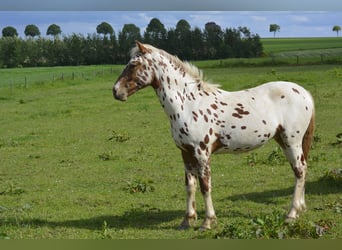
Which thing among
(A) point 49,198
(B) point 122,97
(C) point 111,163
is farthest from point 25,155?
(B) point 122,97

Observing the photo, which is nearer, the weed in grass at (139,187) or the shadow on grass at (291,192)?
the shadow on grass at (291,192)

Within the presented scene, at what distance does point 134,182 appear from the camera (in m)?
8.11

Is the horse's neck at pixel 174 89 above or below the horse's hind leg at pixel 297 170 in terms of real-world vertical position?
above

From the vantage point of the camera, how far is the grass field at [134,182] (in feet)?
19.0

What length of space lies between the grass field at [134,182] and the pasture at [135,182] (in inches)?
0.6

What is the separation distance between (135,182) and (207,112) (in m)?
2.97

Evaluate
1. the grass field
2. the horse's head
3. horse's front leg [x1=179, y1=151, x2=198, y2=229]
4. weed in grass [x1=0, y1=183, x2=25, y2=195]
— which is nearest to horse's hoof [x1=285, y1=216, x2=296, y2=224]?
the grass field

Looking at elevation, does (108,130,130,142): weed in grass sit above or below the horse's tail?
below

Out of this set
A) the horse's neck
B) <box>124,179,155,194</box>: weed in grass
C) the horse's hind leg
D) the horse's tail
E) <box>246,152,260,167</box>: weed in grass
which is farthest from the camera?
<box>246,152,260,167</box>: weed in grass

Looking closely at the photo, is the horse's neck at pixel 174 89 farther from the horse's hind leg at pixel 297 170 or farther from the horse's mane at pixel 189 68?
the horse's hind leg at pixel 297 170

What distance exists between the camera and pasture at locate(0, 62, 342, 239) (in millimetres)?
5798

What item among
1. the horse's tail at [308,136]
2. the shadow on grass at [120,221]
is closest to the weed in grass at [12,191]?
the shadow on grass at [120,221]

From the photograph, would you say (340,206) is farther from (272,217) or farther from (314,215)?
(272,217)

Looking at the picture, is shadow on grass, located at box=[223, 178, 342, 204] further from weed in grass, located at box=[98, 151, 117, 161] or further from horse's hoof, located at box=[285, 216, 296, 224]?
weed in grass, located at box=[98, 151, 117, 161]
